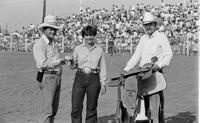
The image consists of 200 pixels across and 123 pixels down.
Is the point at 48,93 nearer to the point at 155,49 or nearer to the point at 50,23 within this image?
the point at 50,23

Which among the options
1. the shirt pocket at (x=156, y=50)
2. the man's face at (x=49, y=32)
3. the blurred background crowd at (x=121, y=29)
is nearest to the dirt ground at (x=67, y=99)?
the man's face at (x=49, y=32)

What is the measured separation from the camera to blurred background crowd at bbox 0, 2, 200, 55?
30.0 metres

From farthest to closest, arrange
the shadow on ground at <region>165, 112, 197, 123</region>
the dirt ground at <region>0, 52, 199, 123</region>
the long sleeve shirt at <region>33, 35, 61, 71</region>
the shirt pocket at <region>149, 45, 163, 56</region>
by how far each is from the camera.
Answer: the dirt ground at <region>0, 52, 199, 123</region> < the shadow on ground at <region>165, 112, 197, 123</region> < the shirt pocket at <region>149, 45, 163, 56</region> < the long sleeve shirt at <region>33, 35, 61, 71</region>

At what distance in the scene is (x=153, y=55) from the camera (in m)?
7.14

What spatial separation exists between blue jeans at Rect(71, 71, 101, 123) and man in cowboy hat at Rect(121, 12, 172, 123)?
46 cm

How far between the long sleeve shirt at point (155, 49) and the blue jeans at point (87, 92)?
0.54 meters

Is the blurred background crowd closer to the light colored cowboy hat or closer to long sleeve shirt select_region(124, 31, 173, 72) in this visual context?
long sleeve shirt select_region(124, 31, 173, 72)

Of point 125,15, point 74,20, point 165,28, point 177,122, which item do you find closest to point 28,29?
point 74,20

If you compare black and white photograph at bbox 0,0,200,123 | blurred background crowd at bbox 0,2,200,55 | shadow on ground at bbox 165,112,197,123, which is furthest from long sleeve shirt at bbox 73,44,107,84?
blurred background crowd at bbox 0,2,200,55

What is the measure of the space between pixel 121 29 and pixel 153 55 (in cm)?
2520

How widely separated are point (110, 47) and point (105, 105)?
2029 centimetres

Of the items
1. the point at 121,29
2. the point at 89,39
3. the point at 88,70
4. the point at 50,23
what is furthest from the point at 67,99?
the point at 121,29

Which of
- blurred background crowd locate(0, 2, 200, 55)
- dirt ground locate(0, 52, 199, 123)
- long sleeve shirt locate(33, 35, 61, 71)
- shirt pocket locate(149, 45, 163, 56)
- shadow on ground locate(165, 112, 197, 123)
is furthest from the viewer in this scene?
blurred background crowd locate(0, 2, 200, 55)

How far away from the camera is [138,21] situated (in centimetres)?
3231
